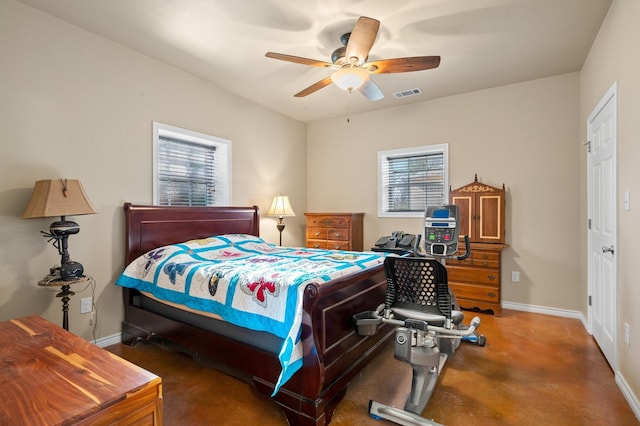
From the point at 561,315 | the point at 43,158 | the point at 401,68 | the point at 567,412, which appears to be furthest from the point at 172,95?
the point at 561,315

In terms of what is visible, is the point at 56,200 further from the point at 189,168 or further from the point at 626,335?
the point at 626,335

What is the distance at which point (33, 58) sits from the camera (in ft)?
8.10

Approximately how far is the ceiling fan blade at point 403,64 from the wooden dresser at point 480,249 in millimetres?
1969

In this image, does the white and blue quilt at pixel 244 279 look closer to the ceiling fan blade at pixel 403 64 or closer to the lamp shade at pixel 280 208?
the lamp shade at pixel 280 208

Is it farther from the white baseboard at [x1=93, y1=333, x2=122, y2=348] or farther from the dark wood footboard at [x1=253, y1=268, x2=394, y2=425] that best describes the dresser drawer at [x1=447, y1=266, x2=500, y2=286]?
the white baseboard at [x1=93, y1=333, x2=122, y2=348]

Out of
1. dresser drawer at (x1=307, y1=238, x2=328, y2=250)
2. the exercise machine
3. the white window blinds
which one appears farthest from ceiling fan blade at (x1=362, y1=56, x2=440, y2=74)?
dresser drawer at (x1=307, y1=238, x2=328, y2=250)

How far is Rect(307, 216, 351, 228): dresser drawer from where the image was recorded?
459 cm

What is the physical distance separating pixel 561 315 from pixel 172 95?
5.06m

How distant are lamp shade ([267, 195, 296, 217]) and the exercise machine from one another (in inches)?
103

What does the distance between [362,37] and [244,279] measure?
1882 mm

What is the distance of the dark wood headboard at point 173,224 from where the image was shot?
9.77 ft

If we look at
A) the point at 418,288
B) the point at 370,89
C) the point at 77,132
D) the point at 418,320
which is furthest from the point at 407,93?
the point at 77,132

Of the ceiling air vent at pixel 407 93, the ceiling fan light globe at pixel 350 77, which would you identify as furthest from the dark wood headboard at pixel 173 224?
the ceiling air vent at pixel 407 93

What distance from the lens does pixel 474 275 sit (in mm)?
3797
